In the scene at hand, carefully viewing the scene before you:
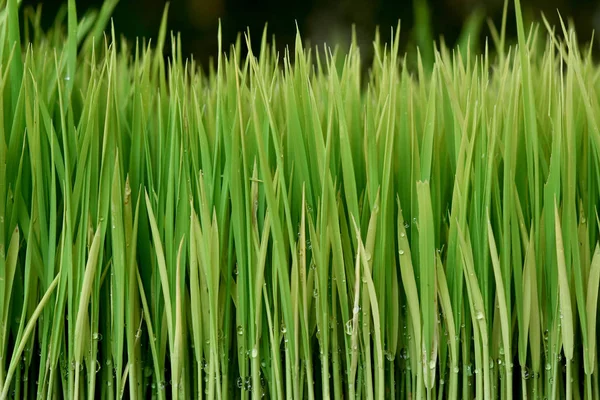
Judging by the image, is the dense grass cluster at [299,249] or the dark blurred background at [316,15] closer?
the dense grass cluster at [299,249]

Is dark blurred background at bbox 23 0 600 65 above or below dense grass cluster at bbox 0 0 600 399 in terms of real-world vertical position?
above

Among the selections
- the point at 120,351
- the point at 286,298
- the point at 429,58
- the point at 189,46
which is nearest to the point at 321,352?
the point at 286,298

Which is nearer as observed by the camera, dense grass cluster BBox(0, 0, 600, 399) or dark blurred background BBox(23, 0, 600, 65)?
dense grass cluster BBox(0, 0, 600, 399)

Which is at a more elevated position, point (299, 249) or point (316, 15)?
point (316, 15)

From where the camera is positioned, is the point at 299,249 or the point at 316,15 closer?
the point at 299,249
